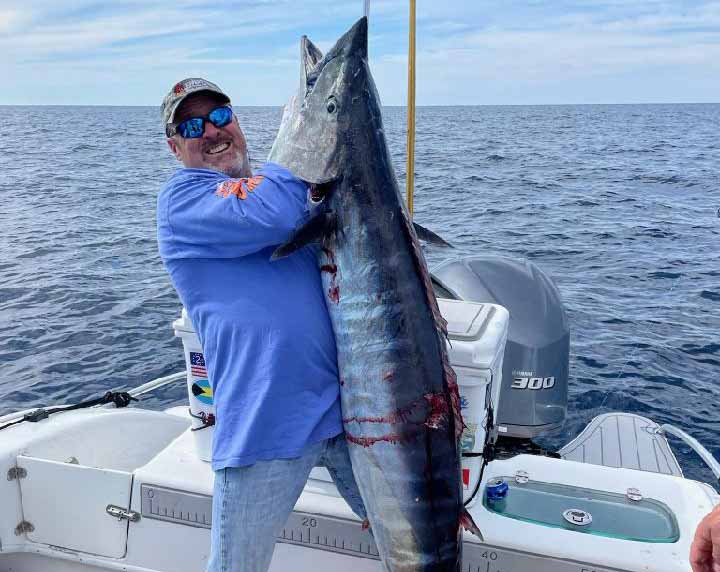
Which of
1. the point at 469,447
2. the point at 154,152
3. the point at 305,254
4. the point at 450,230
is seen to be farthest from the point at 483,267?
the point at 154,152

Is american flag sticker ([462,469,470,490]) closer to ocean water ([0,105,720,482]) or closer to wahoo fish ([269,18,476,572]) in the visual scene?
wahoo fish ([269,18,476,572])

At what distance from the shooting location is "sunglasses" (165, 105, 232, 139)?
7.36 ft

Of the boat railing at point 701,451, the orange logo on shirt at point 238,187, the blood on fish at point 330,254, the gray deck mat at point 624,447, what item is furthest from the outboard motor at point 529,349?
the orange logo on shirt at point 238,187

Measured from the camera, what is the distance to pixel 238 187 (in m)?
1.99

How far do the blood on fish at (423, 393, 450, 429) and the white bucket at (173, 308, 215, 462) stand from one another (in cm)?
111

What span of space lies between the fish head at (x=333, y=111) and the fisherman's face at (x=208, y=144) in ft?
0.82

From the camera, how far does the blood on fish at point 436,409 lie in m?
2.07

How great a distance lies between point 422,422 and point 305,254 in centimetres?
64

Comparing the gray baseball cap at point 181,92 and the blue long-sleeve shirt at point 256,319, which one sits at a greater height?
the gray baseball cap at point 181,92

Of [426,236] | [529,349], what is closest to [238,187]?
[426,236]

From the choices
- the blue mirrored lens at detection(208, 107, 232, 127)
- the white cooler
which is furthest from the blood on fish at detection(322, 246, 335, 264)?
the white cooler

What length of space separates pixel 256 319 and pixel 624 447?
301 cm

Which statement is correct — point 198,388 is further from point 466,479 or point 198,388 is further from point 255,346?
point 466,479

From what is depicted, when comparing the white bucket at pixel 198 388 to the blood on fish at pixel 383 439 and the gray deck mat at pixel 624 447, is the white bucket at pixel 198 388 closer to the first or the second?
the blood on fish at pixel 383 439
